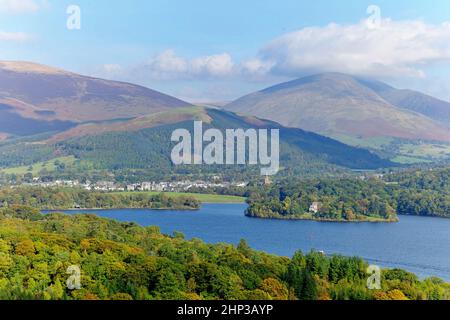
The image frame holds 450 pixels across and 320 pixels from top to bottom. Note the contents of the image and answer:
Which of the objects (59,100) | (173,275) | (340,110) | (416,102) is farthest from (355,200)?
(416,102)

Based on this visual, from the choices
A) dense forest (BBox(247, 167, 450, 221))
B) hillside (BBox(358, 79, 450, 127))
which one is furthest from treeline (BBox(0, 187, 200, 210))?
hillside (BBox(358, 79, 450, 127))

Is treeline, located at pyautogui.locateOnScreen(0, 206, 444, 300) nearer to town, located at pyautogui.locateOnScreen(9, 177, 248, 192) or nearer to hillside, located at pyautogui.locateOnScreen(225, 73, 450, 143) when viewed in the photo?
town, located at pyautogui.locateOnScreen(9, 177, 248, 192)

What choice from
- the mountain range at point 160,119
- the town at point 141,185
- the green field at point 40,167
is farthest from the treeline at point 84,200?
the mountain range at point 160,119

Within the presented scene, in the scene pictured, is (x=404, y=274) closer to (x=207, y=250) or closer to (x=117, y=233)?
(x=207, y=250)

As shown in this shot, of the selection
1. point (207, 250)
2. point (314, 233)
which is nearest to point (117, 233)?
point (207, 250)

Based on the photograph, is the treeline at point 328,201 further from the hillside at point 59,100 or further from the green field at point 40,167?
the hillside at point 59,100

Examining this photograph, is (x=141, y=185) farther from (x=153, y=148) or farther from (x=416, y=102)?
(x=416, y=102)
